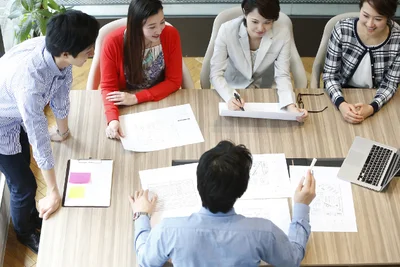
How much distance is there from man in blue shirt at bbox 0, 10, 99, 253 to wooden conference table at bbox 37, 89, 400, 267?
0.42ft

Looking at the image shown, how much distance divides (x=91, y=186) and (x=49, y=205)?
18 centimetres

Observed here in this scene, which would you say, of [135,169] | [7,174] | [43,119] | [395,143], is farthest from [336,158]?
[7,174]

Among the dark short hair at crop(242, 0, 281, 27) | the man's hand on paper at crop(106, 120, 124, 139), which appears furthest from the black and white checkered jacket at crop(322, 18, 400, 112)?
the man's hand on paper at crop(106, 120, 124, 139)

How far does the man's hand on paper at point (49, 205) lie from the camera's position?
1998 mm

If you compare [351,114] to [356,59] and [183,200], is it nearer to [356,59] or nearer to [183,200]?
[356,59]

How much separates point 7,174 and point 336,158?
145cm

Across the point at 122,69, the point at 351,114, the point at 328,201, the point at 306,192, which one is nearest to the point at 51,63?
the point at 122,69

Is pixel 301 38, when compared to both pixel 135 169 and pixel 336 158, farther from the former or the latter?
pixel 135 169

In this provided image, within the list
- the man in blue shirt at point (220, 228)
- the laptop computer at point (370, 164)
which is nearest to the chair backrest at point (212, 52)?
the laptop computer at point (370, 164)

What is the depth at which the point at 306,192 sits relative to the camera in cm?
193

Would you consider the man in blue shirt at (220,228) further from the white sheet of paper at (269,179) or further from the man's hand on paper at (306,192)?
the white sheet of paper at (269,179)

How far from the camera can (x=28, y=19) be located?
3.02 metres

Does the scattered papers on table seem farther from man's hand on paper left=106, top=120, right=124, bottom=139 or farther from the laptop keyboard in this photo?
the laptop keyboard

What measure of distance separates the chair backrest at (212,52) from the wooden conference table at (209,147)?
36 cm
